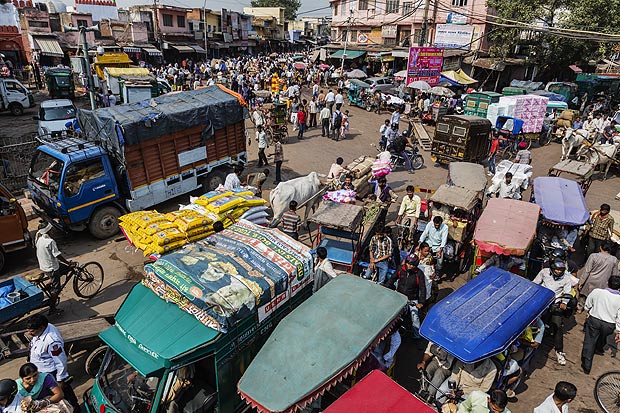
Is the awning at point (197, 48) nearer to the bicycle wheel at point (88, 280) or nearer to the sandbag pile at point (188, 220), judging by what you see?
the sandbag pile at point (188, 220)

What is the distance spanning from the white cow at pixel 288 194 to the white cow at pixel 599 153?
11895 mm

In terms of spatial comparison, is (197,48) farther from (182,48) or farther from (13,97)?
(13,97)

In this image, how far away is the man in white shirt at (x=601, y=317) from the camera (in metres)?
6.57

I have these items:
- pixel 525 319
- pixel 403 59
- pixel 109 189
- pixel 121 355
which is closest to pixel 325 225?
pixel 525 319

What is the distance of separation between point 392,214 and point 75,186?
8.87m

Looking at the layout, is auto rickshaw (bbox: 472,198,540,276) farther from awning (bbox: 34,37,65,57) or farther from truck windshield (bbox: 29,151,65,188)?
awning (bbox: 34,37,65,57)

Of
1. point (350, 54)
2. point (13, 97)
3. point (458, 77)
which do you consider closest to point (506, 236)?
point (458, 77)

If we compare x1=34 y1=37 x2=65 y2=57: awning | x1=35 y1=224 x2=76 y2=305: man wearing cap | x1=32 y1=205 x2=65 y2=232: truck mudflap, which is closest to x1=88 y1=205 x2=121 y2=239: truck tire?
x1=32 y1=205 x2=65 y2=232: truck mudflap

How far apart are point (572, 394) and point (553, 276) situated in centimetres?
327

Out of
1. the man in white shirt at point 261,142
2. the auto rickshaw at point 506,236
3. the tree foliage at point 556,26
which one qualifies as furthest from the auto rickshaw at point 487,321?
the tree foliage at point 556,26

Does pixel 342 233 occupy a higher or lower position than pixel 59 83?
lower

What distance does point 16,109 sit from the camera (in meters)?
24.1

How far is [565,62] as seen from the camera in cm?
3048

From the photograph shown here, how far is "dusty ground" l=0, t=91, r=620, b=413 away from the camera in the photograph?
22.2 ft
